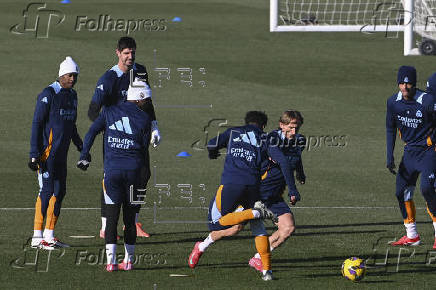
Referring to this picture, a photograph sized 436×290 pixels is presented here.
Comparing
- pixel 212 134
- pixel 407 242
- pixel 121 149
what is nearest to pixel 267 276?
pixel 121 149

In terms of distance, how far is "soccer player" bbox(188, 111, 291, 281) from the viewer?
13148 millimetres

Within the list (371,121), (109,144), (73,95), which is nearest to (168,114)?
(371,121)

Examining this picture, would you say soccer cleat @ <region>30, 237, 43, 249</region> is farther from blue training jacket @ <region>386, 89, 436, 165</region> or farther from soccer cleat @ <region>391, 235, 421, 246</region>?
blue training jacket @ <region>386, 89, 436, 165</region>

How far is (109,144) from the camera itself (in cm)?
1340

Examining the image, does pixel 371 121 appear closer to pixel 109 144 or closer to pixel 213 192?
pixel 213 192

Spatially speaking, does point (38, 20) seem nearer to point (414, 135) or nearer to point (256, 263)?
point (414, 135)

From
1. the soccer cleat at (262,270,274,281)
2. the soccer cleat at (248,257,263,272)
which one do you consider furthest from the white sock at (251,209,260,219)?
the soccer cleat at (248,257,263,272)

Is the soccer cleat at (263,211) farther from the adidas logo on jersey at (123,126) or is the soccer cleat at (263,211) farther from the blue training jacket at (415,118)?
the blue training jacket at (415,118)

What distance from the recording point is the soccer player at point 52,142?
14977 mm

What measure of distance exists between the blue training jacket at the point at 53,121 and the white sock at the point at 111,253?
2105 mm

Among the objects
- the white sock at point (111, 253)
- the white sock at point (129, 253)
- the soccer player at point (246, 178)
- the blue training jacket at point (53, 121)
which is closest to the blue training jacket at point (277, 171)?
the soccer player at point (246, 178)

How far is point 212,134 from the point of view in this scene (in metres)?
26.4

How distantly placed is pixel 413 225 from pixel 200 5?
27431mm

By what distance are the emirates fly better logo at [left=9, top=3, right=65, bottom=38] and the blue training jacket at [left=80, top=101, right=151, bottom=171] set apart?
23.2 m
